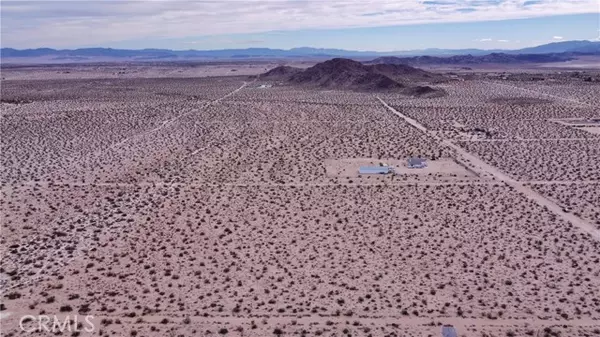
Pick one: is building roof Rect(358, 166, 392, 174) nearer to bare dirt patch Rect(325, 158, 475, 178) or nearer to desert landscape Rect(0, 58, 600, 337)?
bare dirt patch Rect(325, 158, 475, 178)

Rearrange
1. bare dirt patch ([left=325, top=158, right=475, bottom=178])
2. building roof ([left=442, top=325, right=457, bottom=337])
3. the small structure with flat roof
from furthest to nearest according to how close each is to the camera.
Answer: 1. the small structure with flat roof
2. bare dirt patch ([left=325, top=158, right=475, bottom=178])
3. building roof ([left=442, top=325, right=457, bottom=337])

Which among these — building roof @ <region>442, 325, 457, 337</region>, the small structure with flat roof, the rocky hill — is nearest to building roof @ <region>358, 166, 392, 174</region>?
the small structure with flat roof

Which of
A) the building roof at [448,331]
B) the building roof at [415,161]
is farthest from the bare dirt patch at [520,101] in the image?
the building roof at [448,331]

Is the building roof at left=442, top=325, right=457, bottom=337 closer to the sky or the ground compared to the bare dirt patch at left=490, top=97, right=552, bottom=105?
closer to the ground

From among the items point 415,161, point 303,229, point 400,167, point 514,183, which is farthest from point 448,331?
point 415,161

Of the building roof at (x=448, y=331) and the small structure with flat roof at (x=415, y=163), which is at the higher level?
the small structure with flat roof at (x=415, y=163)

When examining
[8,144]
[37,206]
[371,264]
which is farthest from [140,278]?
[8,144]

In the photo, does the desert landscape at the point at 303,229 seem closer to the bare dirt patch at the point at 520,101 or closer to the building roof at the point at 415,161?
the building roof at the point at 415,161

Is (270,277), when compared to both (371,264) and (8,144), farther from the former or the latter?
(8,144)

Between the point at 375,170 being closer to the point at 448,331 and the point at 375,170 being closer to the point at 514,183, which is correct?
the point at 514,183
